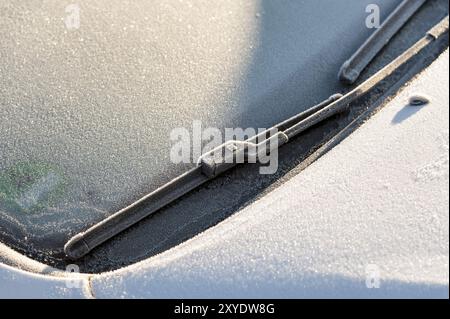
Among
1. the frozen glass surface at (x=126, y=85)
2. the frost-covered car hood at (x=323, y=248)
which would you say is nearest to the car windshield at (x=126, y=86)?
the frozen glass surface at (x=126, y=85)

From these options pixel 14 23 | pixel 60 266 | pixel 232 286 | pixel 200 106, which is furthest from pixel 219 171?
pixel 14 23

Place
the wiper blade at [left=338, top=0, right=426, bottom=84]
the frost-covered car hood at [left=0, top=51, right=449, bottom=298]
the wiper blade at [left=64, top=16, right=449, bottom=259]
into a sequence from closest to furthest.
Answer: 1. the frost-covered car hood at [left=0, top=51, right=449, bottom=298]
2. the wiper blade at [left=64, top=16, right=449, bottom=259]
3. the wiper blade at [left=338, top=0, right=426, bottom=84]

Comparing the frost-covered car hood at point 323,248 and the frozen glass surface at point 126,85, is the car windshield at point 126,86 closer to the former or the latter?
the frozen glass surface at point 126,85

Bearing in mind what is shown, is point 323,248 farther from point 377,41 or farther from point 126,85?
point 377,41

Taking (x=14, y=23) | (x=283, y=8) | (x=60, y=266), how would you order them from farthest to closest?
(x=283, y=8), (x=14, y=23), (x=60, y=266)

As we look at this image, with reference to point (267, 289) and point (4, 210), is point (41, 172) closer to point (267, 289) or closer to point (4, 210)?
point (4, 210)

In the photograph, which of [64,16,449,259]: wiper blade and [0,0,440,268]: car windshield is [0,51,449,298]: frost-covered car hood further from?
[0,0,440,268]: car windshield

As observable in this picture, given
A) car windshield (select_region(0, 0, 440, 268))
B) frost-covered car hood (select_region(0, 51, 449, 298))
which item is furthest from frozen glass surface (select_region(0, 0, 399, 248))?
frost-covered car hood (select_region(0, 51, 449, 298))
